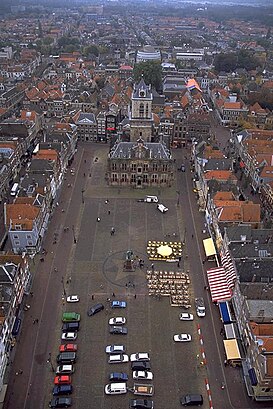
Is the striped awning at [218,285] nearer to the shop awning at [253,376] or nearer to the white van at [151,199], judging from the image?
the shop awning at [253,376]

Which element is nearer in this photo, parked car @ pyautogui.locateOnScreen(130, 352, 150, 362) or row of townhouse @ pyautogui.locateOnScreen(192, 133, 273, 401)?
row of townhouse @ pyautogui.locateOnScreen(192, 133, 273, 401)

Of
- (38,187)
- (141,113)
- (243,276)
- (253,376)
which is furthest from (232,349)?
(141,113)

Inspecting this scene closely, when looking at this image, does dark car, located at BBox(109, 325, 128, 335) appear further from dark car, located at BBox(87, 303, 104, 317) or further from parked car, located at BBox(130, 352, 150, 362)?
dark car, located at BBox(87, 303, 104, 317)

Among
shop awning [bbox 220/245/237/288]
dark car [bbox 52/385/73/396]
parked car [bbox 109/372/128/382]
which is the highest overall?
shop awning [bbox 220/245/237/288]

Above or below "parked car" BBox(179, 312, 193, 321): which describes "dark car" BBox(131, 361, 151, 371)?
below

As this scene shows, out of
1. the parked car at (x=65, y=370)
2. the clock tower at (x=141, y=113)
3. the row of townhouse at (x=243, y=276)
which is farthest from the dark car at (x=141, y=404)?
the clock tower at (x=141, y=113)

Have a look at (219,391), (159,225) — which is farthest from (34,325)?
(159,225)

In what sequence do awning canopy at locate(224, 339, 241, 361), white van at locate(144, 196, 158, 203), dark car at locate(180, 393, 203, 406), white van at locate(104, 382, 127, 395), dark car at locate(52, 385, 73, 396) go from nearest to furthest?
dark car at locate(180, 393, 203, 406) → dark car at locate(52, 385, 73, 396) → white van at locate(104, 382, 127, 395) → awning canopy at locate(224, 339, 241, 361) → white van at locate(144, 196, 158, 203)

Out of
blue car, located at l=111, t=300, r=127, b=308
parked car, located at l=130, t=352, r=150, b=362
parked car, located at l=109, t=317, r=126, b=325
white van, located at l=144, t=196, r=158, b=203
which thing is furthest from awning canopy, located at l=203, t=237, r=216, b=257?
parked car, located at l=130, t=352, r=150, b=362
